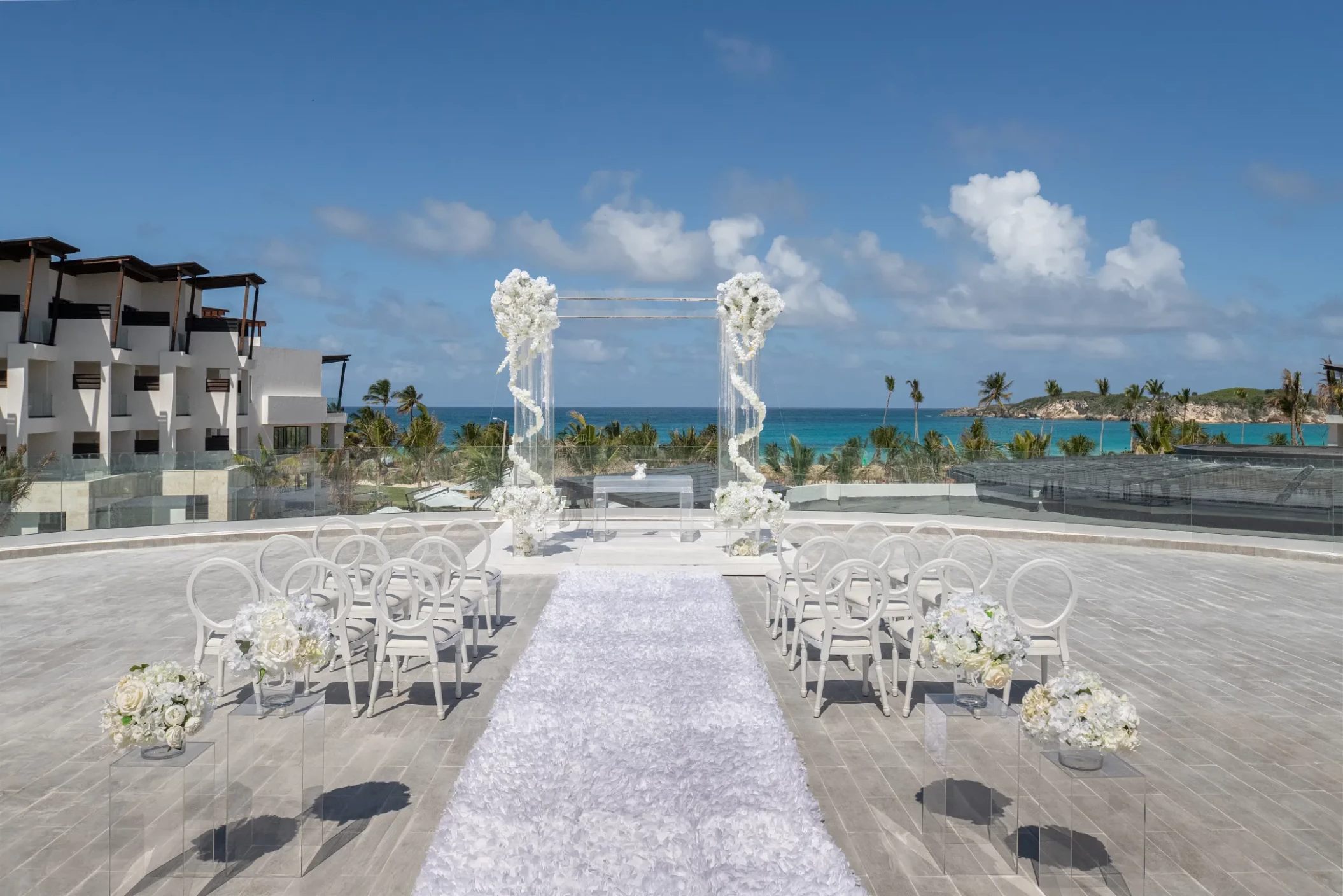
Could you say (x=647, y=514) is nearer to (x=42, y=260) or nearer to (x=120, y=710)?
(x=120, y=710)

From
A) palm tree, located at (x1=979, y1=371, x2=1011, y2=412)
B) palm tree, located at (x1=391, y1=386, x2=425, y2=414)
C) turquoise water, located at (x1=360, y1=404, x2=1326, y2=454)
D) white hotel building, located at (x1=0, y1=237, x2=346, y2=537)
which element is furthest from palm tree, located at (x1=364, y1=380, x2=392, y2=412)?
palm tree, located at (x1=979, y1=371, x2=1011, y2=412)

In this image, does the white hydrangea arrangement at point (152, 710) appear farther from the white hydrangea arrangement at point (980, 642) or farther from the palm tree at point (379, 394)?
the palm tree at point (379, 394)

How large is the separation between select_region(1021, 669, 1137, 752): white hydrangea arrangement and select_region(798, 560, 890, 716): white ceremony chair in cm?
169

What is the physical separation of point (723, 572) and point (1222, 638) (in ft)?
15.3

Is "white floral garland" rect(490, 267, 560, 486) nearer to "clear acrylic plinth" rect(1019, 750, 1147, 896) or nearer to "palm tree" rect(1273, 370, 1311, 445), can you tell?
"clear acrylic plinth" rect(1019, 750, 1147, 896)

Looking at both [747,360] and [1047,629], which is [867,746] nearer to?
[1047,629]

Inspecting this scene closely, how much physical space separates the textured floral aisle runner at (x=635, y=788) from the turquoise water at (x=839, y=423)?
4921cm

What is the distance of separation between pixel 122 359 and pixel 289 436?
9.23 metres

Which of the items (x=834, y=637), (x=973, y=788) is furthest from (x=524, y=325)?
(x=973, y=788)

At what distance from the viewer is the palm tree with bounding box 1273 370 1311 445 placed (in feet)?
150

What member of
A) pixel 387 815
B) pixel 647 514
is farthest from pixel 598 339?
pixel 387 815

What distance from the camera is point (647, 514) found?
13.4 meters

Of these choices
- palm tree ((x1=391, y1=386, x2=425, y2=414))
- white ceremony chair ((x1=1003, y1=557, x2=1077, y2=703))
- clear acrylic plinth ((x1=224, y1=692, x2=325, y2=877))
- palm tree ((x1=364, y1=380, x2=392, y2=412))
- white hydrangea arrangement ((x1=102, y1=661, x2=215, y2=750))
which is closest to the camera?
white hydrangea arrangement ((x1=102, y1=661, x2=215, y2=750))

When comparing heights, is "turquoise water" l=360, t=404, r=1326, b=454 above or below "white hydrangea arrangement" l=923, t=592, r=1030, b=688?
above
